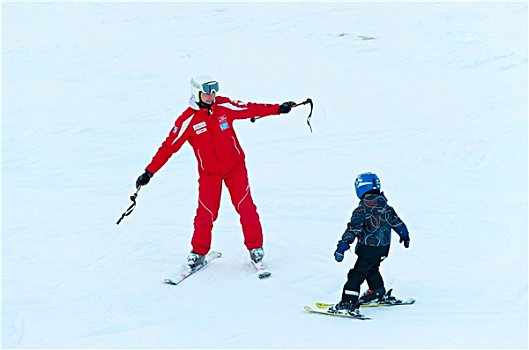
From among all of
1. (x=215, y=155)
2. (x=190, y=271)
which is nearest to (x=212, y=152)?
(x=215, y=155)

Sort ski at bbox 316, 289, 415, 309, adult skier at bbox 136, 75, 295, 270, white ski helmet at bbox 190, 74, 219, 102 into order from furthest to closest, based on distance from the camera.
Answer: adult skier at bbox 136, 75, 295, 270 → white ski helmet at bbox 190, 74, 219, 102 → ski at bbox 316, 289, 415, 309

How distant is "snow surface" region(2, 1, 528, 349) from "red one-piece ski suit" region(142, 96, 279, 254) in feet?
1.44

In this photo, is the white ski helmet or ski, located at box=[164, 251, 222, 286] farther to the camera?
ski, located at box=[164, 251, 222, 286]

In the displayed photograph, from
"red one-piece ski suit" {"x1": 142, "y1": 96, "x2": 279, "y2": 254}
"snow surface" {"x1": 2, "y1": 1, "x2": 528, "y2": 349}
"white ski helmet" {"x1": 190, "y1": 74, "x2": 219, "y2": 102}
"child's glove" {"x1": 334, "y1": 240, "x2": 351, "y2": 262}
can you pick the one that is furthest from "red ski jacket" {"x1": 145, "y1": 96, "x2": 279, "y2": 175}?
"child's glove" {"x1": 334, "y1": 240, "x2": 351, "y2": 262}

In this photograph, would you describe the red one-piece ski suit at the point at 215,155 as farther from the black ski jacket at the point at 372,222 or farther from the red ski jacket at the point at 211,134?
the black ski jacket at the point at 372,222

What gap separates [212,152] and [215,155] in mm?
36

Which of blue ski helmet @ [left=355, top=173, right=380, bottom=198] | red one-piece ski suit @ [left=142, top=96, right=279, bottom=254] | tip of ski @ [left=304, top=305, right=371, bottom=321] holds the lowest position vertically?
tip of ski @ [left=304, top=305, right=371, bottom=321]

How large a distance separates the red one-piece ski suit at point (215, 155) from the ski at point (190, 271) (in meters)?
0.18

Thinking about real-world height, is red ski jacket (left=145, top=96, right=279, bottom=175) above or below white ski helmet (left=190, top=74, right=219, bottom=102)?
below

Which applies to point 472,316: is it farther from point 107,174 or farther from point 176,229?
point 107,174

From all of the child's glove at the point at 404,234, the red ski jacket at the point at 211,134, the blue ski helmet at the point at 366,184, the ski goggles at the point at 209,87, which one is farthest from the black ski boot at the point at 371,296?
the ski goggles at the point at 209,87

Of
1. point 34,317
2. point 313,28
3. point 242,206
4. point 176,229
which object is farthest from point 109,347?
point 313,28

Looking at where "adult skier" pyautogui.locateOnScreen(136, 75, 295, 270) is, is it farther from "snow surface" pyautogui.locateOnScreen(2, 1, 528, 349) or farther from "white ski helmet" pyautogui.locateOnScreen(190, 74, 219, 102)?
"snow surface" pyautogui.locateOnScreen(2, 1, 528, 349)

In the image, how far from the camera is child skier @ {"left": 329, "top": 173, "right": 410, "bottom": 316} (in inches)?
257
